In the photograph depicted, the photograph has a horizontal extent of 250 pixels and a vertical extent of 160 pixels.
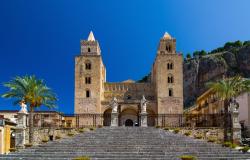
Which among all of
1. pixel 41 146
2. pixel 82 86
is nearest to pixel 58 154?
pixel 41 146

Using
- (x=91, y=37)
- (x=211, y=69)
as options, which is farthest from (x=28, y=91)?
(x=211, y=69)

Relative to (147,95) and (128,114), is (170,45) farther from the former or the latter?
(128,114)

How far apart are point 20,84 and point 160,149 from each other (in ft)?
51.4

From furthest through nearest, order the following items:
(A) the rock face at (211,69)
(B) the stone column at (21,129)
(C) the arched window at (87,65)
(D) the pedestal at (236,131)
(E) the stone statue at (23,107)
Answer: (A) the rock face at (211,69), (C) the arched window at (87,65), (B) the stone column at (21,129), (E) the stone statue at (23,107), (D) the pedestal at (236,131)

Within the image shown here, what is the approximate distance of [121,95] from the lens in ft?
241

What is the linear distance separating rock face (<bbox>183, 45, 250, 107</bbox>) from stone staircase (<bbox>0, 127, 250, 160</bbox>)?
67.6 metres

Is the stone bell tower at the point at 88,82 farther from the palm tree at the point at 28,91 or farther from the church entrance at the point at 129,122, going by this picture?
the palm tree at the point at 28,91

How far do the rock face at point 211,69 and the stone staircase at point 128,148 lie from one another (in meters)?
67.6

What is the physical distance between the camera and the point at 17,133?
36.4 m

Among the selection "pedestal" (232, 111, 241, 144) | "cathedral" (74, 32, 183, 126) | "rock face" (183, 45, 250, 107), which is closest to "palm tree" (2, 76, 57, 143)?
"pedestal" (232, 111, 241, 144)

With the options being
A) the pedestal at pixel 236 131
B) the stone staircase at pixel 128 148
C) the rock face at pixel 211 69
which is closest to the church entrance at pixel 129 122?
the rock face at pixel 211 69

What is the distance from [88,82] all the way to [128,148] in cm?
4223

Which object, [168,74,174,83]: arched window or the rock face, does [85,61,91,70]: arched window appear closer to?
[168,74,174,83]: arched window

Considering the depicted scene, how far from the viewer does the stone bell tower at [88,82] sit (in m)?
67.7
